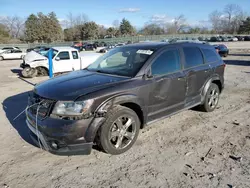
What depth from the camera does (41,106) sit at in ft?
11.4

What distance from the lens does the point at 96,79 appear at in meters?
3.96

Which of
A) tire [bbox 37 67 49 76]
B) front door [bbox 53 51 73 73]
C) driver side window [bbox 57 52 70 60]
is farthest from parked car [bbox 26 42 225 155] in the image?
tire [bbox 37 67 49 76]

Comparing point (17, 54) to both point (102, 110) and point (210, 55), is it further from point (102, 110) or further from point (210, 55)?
point (102, 110)

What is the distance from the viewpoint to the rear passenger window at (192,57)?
487 centimetres

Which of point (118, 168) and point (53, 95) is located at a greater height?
point (53, 95)

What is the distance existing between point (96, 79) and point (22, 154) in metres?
1.72

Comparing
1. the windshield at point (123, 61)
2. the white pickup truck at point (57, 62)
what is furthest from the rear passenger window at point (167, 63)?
the white pickup truck at point (57, 62)

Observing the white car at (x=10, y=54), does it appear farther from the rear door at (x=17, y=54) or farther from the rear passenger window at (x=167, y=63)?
the rear passenger window at (x=167, y=63)

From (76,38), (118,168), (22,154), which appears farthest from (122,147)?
(76,38)

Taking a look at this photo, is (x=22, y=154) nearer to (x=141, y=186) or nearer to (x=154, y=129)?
(x=141, y=186)

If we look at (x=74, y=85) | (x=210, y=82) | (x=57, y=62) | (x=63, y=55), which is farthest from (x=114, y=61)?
(x=63, y=55)

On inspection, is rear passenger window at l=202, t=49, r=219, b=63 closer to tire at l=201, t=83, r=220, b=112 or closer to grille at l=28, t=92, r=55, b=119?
tire at l=201, t=83, r=220, b=112

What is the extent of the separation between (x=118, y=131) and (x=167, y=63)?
65.4 inches

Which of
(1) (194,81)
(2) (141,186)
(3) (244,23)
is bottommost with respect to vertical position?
(2) (141,186)
